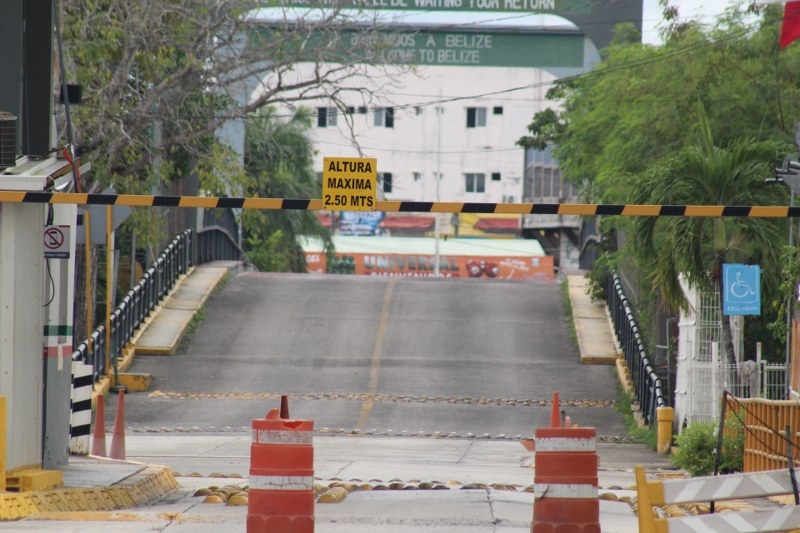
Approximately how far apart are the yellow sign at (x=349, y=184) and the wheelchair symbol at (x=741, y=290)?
7010mm

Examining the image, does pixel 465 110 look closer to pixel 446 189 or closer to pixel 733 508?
pixel 446 189

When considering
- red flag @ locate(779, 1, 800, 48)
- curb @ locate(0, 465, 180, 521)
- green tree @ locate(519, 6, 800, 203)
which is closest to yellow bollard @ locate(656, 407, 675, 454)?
green tree @ locate(519, 6, 800, 203)

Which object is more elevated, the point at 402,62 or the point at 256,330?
the point at 402,62

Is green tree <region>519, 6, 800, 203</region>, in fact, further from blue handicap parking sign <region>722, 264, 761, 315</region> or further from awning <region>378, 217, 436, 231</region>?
awning <region>378, 217, 436, 231</region>

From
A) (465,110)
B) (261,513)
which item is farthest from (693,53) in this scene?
(465,110)

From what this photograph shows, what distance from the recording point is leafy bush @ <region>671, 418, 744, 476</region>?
15.8 m

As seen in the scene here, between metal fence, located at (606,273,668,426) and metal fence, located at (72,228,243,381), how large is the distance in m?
→ 9.08

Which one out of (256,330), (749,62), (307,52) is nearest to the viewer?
(749,62)

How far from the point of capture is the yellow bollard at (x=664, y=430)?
1935 cm

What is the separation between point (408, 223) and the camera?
9231 cm

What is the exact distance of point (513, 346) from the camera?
Answer: 28812mm

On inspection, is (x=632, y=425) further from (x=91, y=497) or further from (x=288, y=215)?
(x=288, y=215)

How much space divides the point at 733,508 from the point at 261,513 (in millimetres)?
4350

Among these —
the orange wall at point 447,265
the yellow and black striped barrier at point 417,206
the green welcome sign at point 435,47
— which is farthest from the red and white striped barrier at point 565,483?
the orange wall at point 447,265
